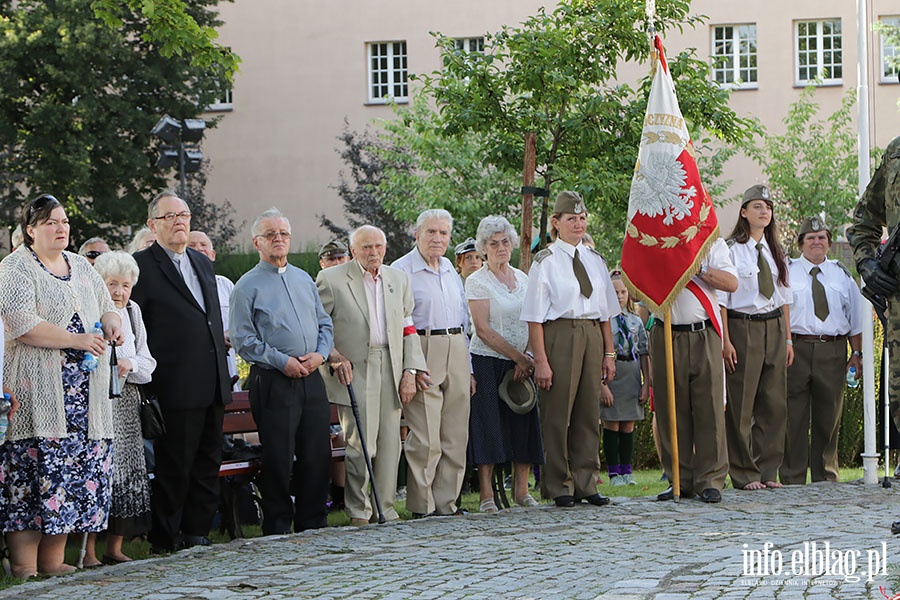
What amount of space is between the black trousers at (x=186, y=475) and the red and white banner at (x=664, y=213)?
3271mm

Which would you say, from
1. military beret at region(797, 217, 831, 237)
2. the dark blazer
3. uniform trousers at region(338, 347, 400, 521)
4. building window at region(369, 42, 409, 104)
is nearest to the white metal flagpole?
military beret at region(797, 217, 831, 237)

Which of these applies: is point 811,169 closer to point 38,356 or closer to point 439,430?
point 439,430

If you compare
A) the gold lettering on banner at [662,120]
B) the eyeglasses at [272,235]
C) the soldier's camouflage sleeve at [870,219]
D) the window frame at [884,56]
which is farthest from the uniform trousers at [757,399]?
the window frame at [884,56]

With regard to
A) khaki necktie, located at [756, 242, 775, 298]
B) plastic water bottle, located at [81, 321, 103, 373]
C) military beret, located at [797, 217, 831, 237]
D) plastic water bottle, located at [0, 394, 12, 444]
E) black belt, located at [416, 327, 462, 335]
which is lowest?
plastic water bottle, located at [0, 394, 12, 444]

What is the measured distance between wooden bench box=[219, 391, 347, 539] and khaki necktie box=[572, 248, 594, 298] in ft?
6.66

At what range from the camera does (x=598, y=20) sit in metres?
12.5

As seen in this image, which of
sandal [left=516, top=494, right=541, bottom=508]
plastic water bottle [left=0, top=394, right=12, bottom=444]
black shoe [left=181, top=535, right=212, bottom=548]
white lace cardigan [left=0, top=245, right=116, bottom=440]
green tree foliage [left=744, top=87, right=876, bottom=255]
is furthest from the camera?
green tree foliage [left=744, top=87, right=876, bottom=255]

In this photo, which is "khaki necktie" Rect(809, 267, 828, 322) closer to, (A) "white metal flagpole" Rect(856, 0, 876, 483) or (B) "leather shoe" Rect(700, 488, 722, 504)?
(A) "white metal flagpole" Rect(856, 0, 876, 483)

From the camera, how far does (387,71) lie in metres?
36.9

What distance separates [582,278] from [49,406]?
4.00m

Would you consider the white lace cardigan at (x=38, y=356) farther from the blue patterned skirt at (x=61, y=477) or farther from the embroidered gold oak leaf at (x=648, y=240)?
the embroidered gold oak leaf at (x=648, y=240)

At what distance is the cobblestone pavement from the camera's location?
21.3 feet

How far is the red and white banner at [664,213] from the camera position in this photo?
1011 cm

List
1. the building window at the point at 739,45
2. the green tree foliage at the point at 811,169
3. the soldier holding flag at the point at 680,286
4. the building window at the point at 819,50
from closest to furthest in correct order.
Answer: the soldier holding flag at the point at 680,286, the green tree foliage at the point at 811,169, the building window at the point at 819,50, the building window at the point at 739,45
